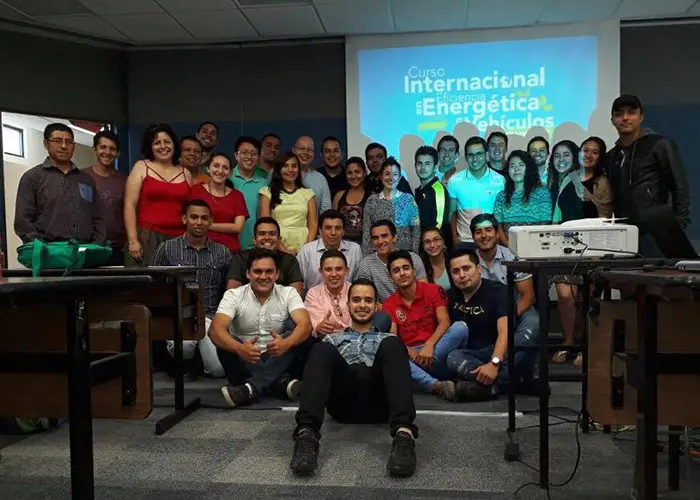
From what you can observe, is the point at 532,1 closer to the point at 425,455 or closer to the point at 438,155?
the point at 438,155

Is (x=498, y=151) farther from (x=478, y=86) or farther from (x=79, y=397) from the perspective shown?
(x=79, y=397)

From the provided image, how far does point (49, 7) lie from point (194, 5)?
3.72 feet

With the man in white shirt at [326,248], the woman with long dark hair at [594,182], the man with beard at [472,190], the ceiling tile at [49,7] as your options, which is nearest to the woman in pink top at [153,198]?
the man in white shirt at [326,248]

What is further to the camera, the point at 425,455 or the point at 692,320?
the point at 425,455

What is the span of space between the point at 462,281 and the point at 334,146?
1.81 meters

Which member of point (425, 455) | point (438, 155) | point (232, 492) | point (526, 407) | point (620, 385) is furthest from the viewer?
point (438, 155)

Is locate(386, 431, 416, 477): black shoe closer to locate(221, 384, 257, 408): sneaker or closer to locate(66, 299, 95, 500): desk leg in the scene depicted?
locate(66, 299, 95, 500): desk leg

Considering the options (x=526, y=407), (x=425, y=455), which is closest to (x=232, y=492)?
(x=425, y=455)

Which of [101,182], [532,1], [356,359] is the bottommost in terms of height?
[356,359]

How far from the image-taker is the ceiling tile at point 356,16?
440 cm

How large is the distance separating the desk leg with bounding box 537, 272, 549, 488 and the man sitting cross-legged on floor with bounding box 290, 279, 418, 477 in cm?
42

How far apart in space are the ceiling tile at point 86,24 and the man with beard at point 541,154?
365cm

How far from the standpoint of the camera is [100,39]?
5137 mm

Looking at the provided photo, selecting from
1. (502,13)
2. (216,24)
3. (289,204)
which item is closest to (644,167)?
(289,204)
